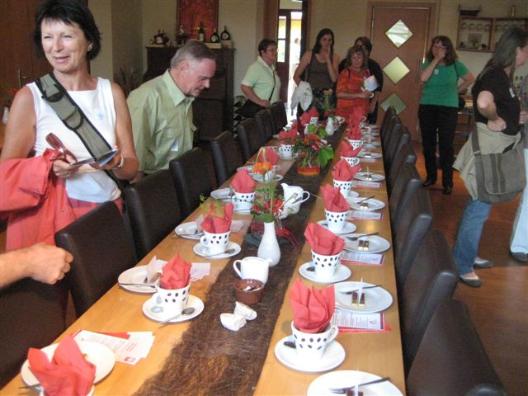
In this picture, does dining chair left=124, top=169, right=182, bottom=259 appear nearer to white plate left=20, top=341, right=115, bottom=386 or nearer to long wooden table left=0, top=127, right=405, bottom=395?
long wooden table left=0, top=127, right=405, bottom=395

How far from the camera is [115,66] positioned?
7062 mm

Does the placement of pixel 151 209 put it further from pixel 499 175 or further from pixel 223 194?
pixel 499 175

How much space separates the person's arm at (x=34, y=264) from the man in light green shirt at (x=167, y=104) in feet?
4.53

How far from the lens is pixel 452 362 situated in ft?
3.53

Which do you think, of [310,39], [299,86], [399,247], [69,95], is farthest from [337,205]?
[310,39]

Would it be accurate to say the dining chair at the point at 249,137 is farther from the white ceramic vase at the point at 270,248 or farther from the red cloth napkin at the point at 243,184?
the white ceramic vase at the point at 270,248

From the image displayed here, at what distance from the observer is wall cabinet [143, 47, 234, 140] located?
24.8 feet

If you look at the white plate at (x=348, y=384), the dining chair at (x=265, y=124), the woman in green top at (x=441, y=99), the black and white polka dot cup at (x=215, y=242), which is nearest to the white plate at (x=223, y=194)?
the black and white polka dot cup at (x=215, y=242)

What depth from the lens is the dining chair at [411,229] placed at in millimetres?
1927

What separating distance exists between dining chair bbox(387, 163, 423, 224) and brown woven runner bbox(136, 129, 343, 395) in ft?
2.69

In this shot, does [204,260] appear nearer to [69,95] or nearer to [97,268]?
[97,268]

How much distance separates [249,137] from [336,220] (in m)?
2.09

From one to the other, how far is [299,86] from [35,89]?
3945 mm

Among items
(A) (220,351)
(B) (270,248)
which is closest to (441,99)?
(B) (270,248)
